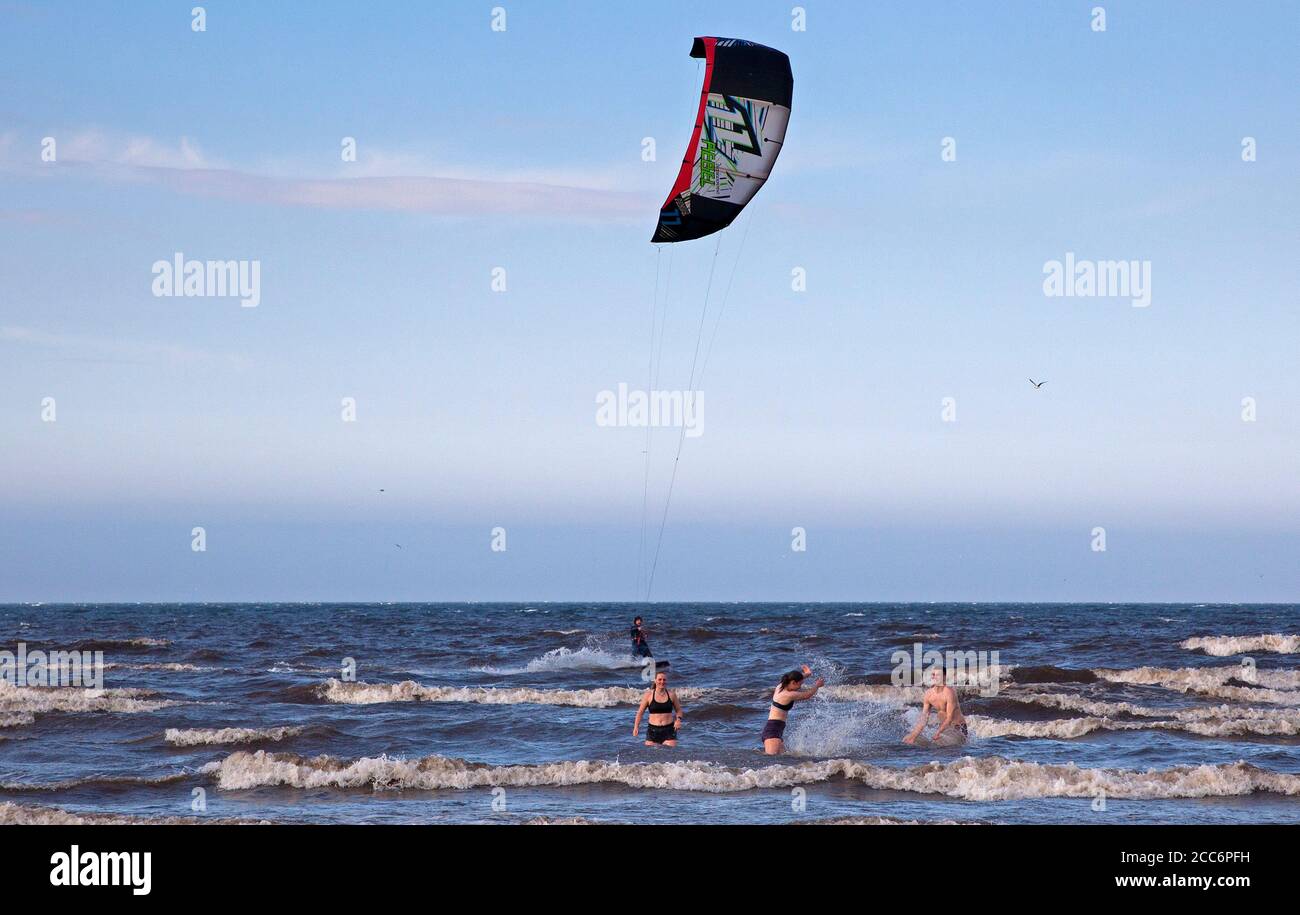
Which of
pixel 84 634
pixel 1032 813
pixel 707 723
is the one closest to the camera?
pixel 1032 813

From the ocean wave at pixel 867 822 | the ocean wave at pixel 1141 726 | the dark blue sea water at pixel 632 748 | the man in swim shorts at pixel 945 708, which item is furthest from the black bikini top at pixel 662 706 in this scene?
the ocean wave at pixel 1141 726

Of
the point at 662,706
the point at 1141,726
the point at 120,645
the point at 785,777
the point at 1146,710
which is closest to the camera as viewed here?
the point at 785,777

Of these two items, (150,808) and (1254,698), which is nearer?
(150,808)

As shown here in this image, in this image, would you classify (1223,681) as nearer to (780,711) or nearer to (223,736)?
(780,711)

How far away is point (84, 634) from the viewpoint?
5528cm

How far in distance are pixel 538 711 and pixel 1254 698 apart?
49.8 feet

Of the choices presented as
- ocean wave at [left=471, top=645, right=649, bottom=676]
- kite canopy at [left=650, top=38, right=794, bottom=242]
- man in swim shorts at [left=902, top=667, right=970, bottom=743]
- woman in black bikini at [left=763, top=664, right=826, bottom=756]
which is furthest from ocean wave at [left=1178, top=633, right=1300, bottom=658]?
kite canopy at [left=650, top=38, right=794, bottom=242]

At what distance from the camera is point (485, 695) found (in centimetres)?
2495

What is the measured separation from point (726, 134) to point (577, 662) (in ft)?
77.8

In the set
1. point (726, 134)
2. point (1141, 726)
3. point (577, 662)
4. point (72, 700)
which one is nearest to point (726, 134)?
point (726, 134)

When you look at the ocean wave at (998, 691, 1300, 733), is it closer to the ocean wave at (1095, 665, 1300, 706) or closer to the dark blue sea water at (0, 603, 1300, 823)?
the dark blue sea water at (0, 603, 1300, 823)

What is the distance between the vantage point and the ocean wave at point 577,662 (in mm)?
34656
